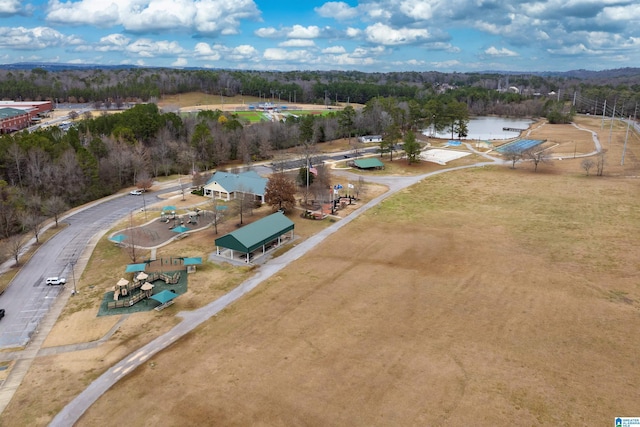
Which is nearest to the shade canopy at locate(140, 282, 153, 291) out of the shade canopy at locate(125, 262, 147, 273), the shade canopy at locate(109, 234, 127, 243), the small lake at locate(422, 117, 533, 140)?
the shade canopy at locate(125, 262, 147, 273)

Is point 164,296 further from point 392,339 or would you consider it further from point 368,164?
point 368,164

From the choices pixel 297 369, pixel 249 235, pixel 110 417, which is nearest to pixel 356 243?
pixel 249 235

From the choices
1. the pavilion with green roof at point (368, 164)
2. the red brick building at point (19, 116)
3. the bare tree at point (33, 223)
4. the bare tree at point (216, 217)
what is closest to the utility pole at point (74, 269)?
the bare tree at point (33, 223)

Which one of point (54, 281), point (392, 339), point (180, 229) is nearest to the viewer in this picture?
point (392, 339)

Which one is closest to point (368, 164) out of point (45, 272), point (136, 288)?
point (136, 288)

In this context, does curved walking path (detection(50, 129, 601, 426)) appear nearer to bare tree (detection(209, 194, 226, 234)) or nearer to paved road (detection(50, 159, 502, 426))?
paved road (detection(50, 159, 502, 426))

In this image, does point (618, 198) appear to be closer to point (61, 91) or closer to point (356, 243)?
point (356, 243)

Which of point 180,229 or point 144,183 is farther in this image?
point 144,183
